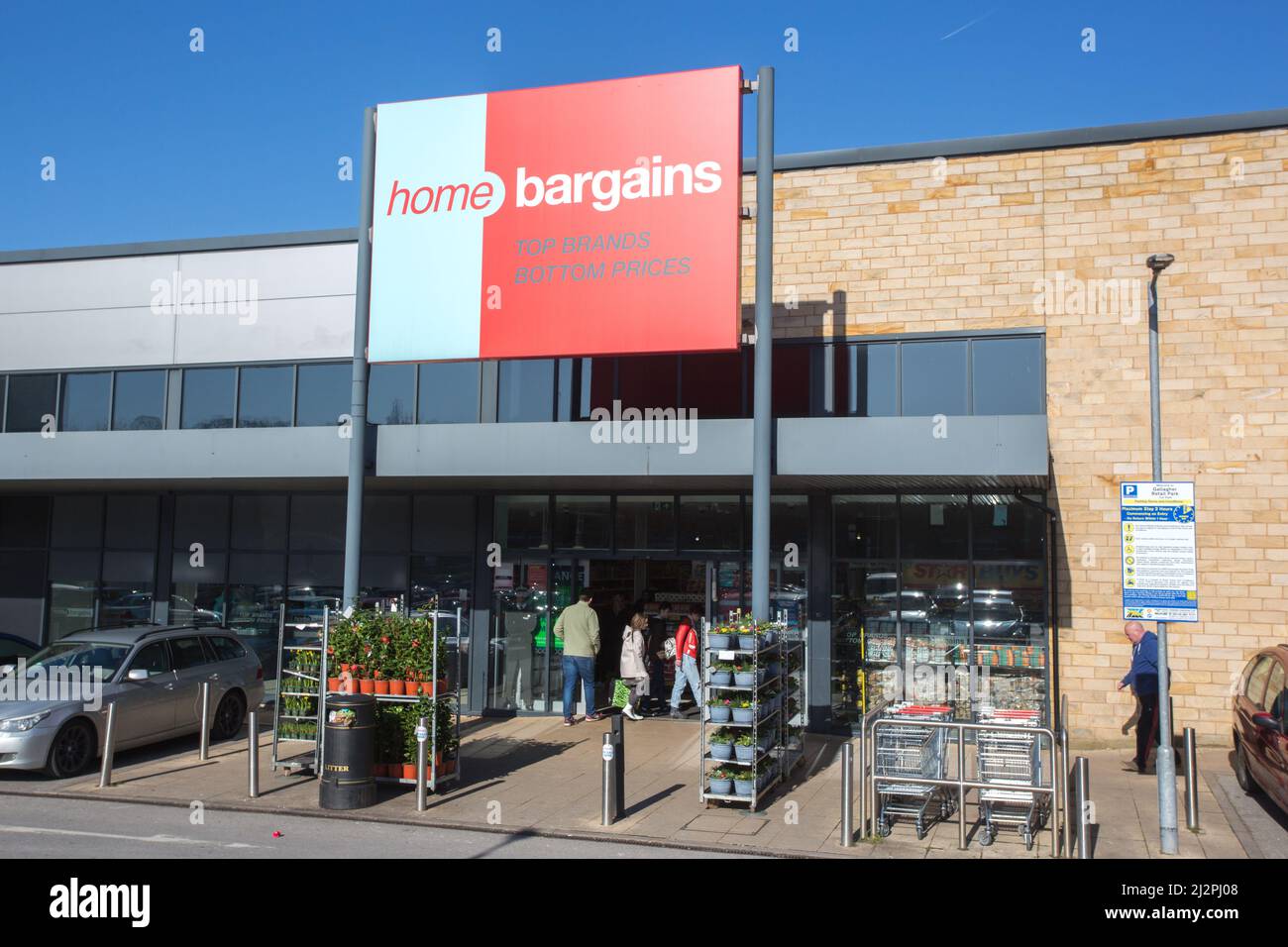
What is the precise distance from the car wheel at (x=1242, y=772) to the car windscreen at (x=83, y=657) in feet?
41.2

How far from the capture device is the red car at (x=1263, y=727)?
9.76m

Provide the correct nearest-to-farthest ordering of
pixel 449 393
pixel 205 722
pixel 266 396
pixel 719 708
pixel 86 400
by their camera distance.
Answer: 1. pixel 719 708
2. pixel 205 722
3. pixel 449 393
4. pixel 266 396
5. pixel 86 400

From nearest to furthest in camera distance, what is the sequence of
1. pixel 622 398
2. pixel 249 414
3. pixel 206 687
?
pixel 206 687, pixel 622 398, pixel 249 414

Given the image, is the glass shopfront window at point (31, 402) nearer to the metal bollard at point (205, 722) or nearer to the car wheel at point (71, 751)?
the metal bollard at point (205, 722)

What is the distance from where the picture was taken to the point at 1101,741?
45.5ft

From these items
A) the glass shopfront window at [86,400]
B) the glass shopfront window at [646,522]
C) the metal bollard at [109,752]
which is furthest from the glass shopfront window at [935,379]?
the glass shopfront window at [86,400]

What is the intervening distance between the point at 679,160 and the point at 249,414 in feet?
Result: 27.3

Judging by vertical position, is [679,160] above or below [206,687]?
above

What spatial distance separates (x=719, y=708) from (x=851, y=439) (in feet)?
12.8

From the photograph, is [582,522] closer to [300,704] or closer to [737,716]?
[300,704]

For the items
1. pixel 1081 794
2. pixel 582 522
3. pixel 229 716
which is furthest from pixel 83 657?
pixel 1081 794

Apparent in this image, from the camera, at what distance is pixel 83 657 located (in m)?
13.0
